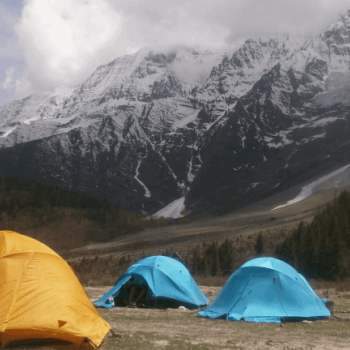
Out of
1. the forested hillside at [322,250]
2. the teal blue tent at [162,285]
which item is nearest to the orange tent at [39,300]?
the teal blue tent at [162,285]

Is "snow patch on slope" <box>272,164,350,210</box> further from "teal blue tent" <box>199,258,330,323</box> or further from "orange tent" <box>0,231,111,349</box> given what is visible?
"orange tent" <box>0,231,111,349</box>

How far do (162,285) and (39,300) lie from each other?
1028cm

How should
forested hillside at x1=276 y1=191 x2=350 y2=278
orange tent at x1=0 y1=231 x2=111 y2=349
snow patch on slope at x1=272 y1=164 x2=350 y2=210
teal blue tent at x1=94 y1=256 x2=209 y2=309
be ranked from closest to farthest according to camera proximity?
orange tent at x1=0 y1=231 x2=111 y2=349 < teal blue tent at x1=94 y1=256 x2=209 y2=309 < forested hillside at x1=276 y1=191 x2=350 y2=278 < snow patch on slope at x1=272 y1=164 x2=350 y2=210

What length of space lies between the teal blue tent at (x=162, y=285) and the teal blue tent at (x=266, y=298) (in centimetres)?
334

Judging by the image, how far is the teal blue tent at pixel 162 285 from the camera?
20891 mm

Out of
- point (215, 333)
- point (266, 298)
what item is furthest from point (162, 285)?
point (215, 333)

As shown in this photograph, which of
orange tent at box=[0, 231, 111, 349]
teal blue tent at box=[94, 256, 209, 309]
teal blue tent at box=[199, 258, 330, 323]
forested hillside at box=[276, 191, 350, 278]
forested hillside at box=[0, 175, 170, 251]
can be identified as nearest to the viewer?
orange tent at box=[0, 231, 111, 349]

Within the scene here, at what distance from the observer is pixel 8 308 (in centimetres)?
1105

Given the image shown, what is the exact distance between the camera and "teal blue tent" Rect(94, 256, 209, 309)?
20891 mm

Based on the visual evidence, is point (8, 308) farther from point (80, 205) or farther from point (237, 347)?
point (80, 205)

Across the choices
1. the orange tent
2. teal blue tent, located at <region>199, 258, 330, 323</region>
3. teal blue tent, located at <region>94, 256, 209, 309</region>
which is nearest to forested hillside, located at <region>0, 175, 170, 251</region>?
teal blue tent, located at <region>94, 256, 209, 309</region>

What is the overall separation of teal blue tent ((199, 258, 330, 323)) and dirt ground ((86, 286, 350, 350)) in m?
0.62

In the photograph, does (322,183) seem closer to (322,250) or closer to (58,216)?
(58,216)

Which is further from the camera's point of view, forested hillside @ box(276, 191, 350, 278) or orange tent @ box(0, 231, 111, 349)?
forested hillside @ box(276, 191, 350, 278)
